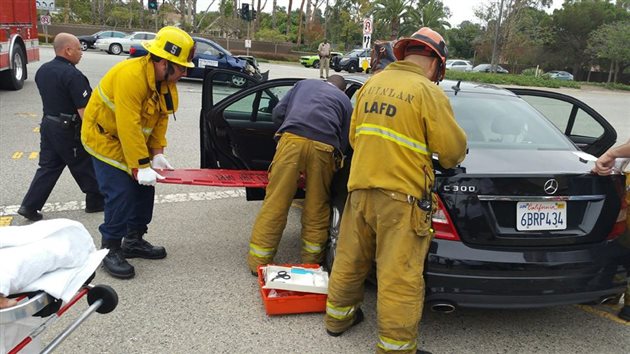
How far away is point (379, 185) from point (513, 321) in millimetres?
1512

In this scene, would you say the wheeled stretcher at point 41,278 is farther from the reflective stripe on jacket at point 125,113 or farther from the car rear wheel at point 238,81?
the car rear wheel at point 238,81

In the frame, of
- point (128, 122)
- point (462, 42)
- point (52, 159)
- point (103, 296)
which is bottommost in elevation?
point (52, 159)

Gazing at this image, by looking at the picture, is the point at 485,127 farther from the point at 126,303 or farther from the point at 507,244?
the point at 126,303

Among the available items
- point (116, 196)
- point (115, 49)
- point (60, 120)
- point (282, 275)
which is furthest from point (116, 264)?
point (115, 49)

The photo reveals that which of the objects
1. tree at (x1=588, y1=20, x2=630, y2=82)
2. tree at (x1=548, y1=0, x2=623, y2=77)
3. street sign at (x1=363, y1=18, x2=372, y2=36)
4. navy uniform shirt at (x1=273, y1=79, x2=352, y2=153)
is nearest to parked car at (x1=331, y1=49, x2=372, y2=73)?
street sign at (x1=363, y1=18, x2=372, y2=36)

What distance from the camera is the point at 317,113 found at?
145 inches

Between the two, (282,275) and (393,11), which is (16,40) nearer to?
(282,275)

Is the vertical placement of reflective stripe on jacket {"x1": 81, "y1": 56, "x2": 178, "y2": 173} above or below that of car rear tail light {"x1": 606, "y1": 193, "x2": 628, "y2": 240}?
above

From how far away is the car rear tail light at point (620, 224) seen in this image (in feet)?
9.86

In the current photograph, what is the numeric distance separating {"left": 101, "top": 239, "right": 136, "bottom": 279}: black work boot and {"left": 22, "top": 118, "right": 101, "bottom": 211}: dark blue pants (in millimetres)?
1314

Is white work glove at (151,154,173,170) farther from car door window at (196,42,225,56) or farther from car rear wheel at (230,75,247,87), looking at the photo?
car door window at (196,42,225,56)

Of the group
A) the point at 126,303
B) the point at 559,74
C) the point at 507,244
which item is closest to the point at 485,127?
the point at 507,244

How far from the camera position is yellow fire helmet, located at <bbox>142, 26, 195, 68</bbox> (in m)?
3.44

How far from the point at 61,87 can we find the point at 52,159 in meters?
0.67
